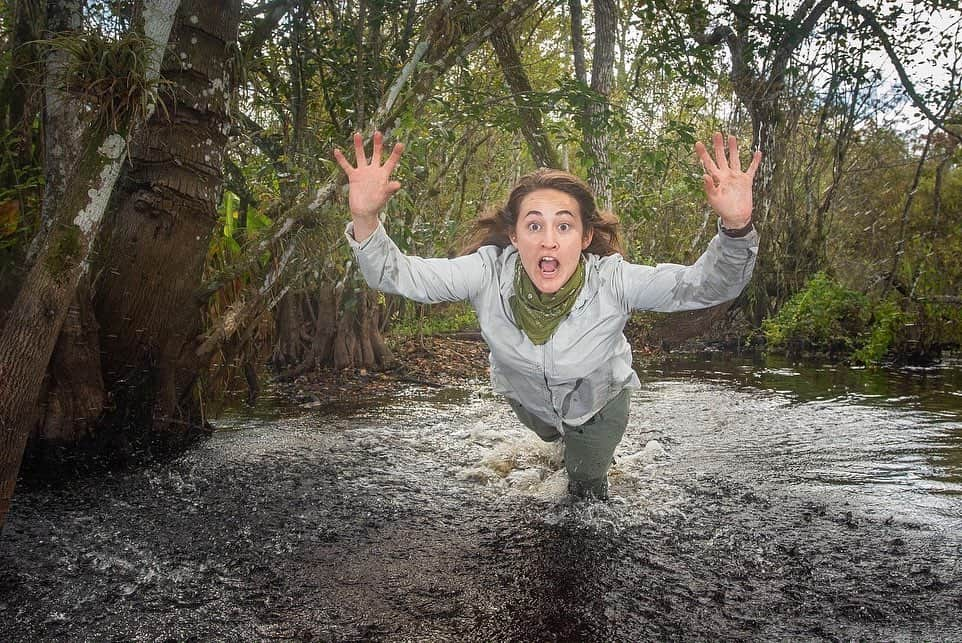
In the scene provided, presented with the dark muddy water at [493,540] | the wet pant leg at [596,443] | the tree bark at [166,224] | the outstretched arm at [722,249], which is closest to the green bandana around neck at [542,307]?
the outstretched arm at [722,249]

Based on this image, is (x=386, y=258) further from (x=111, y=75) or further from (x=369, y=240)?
(x=111, y=75)

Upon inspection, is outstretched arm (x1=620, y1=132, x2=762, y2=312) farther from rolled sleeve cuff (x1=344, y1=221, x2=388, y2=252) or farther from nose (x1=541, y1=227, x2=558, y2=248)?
rolled sleeve cuff (x1=344, y1=221, x2=388, y2=252)

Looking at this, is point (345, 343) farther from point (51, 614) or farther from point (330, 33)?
→ point (51, 614)

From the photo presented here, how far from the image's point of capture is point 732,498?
14.8ft

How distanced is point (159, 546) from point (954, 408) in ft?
23.2

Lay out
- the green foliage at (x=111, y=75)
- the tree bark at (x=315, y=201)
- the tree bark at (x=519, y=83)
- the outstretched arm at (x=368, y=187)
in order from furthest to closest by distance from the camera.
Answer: the tree bark at (x=519, y=83)
the tree bark at (x=315, y=201)
the outstretched arm at (x=368, y=187)
the green foliage at (x=111, y=75)

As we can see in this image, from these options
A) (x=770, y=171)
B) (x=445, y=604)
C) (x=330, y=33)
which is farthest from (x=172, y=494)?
(x=770, y=171)

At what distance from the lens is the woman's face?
3.97m

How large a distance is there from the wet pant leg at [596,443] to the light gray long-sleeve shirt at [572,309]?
99 mm

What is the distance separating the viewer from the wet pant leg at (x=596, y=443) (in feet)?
14.3

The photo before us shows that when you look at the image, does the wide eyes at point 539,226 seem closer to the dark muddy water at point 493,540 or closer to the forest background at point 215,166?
the forest background at point 215,166

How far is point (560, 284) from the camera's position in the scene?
3.99 meters

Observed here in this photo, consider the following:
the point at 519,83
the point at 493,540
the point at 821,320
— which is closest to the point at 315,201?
the point at 493,540

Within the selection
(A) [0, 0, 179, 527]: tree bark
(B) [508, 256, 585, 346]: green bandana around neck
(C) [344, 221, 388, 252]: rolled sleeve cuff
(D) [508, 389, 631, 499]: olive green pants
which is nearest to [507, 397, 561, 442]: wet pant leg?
(D) [508, 389, 631, 499]: olive green pants
